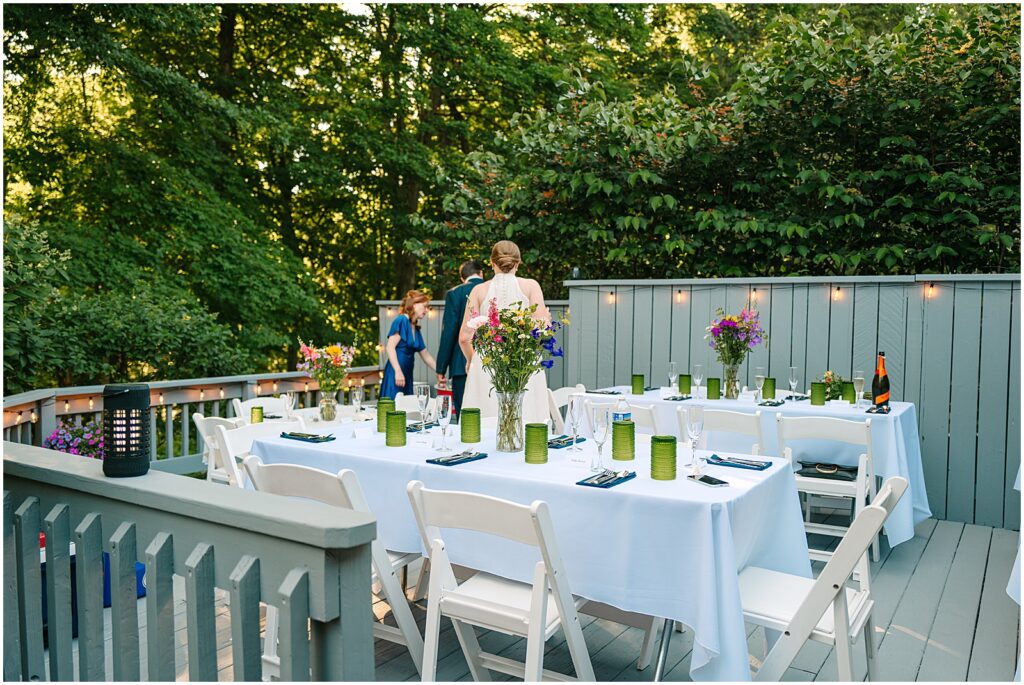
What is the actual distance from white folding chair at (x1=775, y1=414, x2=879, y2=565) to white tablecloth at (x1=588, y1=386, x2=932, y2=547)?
190 millimetres

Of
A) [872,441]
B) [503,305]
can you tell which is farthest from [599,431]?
[872,441]

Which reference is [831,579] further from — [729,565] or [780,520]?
[780,520]

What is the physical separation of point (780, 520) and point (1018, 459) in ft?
11.7

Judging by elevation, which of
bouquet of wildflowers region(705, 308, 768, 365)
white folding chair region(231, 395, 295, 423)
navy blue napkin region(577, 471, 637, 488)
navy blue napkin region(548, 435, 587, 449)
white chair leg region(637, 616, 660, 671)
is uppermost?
bouquet of wildflowers region(705, 308, 768, 365)

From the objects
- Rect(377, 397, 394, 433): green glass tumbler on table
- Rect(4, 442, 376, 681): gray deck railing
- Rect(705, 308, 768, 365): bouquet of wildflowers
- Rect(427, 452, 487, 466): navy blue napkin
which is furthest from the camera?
Rect(705, 308, 768, 365): bouquet of wildflowers

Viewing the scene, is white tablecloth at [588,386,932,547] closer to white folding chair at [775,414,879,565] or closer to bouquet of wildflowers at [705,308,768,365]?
white folding chair at [775,414,879,565]

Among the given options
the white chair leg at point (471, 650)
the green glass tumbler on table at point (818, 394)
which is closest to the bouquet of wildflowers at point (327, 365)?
the white chair leg at point (471, 650)

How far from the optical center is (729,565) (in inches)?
104

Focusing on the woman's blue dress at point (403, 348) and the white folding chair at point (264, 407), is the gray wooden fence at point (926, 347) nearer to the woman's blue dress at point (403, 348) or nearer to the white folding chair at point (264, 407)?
the woman's blue dress at point (403, 348)

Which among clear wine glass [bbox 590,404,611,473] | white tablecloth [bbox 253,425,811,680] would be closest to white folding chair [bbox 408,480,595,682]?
white tablecloth [bbox 253,425,811,680]

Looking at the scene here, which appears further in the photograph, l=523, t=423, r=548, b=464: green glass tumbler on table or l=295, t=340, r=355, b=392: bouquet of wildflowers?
l=295, t=340, r=355, b=392: bouquet of wildflowers

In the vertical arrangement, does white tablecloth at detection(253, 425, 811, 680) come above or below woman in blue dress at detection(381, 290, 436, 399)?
below

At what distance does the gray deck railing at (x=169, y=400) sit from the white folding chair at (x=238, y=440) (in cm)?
142

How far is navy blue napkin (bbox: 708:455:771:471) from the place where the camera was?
3230 mm
